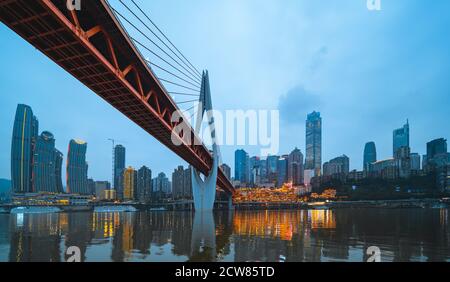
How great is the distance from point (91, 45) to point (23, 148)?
628ft

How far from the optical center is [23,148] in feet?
544

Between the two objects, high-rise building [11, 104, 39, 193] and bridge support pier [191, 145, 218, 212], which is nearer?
bridge support pier [191, 145, 218, 212]

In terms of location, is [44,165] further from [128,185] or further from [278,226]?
[278,226]

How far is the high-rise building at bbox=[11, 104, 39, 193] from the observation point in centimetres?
15575

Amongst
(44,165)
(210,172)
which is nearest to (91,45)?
(210,172)

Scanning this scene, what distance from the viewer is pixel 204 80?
5450 centimetres

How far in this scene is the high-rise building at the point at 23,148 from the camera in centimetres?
15575

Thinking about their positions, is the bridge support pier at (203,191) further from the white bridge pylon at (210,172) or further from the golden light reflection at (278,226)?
the golden light reflection at (278,226)

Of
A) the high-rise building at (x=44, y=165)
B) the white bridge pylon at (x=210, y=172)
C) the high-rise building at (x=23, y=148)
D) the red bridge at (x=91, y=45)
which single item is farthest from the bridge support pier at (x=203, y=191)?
the high-rise building at (x=44, y=165)

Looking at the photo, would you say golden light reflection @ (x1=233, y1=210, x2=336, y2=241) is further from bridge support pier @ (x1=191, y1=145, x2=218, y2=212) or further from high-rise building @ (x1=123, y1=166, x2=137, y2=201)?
high-rise building @ (x1=123, y1=166, x2=137, y2=201)

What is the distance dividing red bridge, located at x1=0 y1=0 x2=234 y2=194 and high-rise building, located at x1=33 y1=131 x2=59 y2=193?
180497 millimetres

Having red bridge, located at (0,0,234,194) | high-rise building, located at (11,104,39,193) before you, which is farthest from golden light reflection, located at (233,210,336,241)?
high-rise building, located at (11,104,39,193)

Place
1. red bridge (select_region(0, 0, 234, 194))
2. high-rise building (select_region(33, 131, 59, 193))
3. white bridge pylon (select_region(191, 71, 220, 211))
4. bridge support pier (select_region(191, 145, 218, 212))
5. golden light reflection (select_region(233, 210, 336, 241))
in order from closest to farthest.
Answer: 1. red bridge (select_region(0, 0, 234, 194))
2. golden light reflection (select_region(233, 210, 336, 241))
3. white bridge pylon (select_region(191, 71, 220, 211))
4. bridge support pier (select_region(191, 145, 218, 212))
5. high-rise building (select_region(33, 131, 59, 193))
